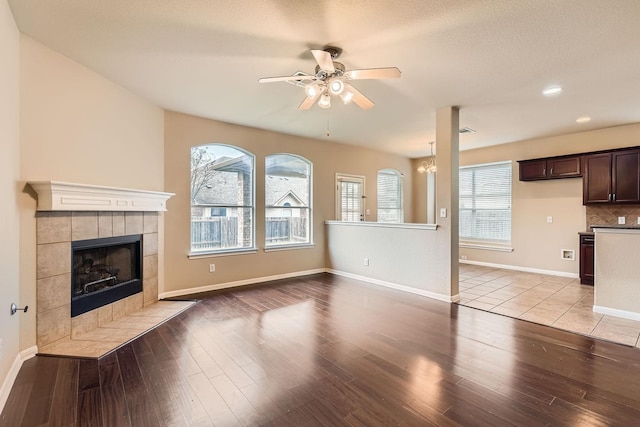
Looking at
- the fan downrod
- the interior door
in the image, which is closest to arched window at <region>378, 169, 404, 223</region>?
the interior door

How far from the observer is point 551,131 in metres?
5.18

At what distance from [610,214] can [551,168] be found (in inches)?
44.5

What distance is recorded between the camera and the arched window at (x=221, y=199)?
450cm

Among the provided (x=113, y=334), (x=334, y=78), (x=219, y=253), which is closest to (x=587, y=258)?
(x=334, y=78)

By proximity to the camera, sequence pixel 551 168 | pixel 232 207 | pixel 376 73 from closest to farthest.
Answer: pixel 376 73
pixel 232 207
pixel 551 168

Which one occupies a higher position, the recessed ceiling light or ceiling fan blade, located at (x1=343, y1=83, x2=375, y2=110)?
the recessed ceiling light

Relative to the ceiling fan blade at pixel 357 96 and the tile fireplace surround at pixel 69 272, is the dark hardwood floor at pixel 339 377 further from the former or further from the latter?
the ceiling fan blade at pixel 357 96

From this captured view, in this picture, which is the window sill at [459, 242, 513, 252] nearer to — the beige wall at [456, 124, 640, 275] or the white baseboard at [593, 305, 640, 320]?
the beige wall at [456, 124, 640, 275]

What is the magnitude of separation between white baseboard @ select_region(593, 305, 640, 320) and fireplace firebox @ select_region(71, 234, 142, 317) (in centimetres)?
552

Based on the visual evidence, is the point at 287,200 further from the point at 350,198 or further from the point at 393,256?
the point at 393,256

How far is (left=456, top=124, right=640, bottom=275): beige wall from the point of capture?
16.6 ft

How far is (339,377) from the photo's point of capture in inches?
86.6

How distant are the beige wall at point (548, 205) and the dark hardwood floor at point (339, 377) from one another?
3.15 metres

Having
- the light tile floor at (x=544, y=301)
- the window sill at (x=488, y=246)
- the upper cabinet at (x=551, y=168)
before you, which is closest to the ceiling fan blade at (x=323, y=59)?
the light tile floor at (x=544, y=301)
